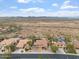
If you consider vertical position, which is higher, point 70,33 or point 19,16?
point 19,16

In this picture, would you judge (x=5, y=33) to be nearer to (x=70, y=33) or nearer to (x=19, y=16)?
(x=19, y=16)

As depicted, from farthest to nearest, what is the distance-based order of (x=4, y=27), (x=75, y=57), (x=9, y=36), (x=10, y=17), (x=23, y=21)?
(x=23, y=21)
(x=10, y=17)
(x=4, y=27)
(x=9, y=36)
(x=75, y=57)

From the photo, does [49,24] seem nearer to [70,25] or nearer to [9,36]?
[70,25]

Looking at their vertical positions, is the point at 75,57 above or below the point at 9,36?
above

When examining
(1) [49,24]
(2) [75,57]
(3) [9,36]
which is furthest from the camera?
(1) [49,24]

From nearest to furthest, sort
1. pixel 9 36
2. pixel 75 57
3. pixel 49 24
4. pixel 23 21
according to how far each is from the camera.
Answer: pixel 75 57 < pixel 9 36 < pixel 23 21 < pixel 49 24

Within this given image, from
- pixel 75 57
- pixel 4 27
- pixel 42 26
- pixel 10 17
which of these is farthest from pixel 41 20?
pixel 75 57

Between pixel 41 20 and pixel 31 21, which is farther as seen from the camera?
pixel 41 20

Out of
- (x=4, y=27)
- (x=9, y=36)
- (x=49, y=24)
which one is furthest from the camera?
(x=49, y=24)

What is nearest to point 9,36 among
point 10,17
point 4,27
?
point 4,27
